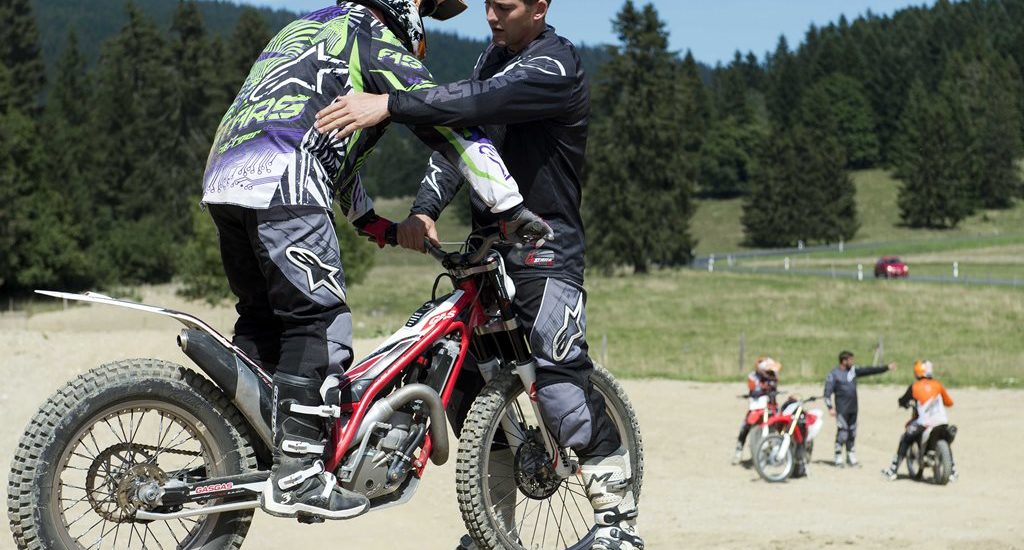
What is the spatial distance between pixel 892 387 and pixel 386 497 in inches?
1022

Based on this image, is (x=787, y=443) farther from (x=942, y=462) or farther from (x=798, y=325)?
(x=798, y=325)

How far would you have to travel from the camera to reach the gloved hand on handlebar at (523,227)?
4676mm

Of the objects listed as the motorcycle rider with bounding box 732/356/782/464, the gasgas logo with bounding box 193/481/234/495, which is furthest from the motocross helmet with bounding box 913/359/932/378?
the gasgas logo with bounding box 193/481/234/495

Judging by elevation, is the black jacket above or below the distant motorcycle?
above

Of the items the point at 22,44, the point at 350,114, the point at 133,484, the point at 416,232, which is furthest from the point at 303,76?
the point at 22,44

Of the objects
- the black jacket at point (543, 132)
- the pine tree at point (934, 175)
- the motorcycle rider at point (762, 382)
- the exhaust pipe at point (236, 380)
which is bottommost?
the motorcycle rider at point (762, 382)

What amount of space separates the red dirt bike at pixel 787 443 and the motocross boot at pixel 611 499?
43.6ft

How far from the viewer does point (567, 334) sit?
4992 mm

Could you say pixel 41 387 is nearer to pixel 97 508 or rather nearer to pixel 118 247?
pixel 97 508

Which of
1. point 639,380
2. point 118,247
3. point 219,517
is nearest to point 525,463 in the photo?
point 219,517

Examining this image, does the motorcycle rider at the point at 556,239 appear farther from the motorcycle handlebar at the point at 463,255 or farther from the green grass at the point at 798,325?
the green grass at the point at 798,325

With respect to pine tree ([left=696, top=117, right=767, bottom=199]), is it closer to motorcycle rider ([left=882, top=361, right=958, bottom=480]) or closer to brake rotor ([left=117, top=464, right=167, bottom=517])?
motorcycle rider ([left=882, top=361, right=958, bottom=480])

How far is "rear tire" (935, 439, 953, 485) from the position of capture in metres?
18.2

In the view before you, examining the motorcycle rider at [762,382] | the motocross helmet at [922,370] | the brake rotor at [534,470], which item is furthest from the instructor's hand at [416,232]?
the motocross helmet at [922,370]
